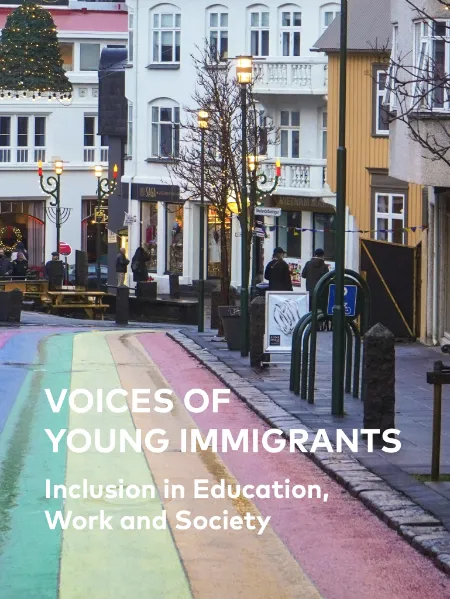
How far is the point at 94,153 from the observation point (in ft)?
226

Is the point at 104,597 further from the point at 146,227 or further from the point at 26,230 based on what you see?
the point at 26,230

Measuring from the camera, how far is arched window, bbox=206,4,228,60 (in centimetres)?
5006

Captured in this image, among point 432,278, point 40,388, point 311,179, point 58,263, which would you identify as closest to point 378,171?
point 311,179

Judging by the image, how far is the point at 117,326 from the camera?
35625 millimetres

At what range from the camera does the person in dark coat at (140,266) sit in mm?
50125

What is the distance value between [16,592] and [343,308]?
8.11 m

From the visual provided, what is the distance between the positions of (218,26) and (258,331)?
3104 centimetres

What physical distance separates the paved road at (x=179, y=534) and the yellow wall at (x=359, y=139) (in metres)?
23.6

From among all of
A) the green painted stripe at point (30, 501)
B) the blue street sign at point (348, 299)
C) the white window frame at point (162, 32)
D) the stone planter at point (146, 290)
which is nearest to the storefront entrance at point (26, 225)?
the white window frame at point (162, 32)

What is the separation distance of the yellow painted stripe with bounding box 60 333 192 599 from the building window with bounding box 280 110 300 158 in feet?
115

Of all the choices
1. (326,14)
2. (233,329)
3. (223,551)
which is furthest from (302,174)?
(223,551)

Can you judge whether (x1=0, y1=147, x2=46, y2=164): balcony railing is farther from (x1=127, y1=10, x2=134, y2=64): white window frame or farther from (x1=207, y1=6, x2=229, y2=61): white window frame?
(x1=207, y1=6, x2=229, y2=61): white window frame

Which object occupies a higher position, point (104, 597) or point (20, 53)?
point (20, 53)

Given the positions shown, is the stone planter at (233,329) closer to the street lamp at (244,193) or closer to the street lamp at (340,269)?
the street lamp at (244,193)
